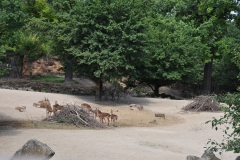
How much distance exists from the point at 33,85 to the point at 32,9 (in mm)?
12146

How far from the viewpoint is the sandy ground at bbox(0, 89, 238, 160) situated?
31.9 ft

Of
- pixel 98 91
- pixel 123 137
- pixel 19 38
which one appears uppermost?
pixel 19 38

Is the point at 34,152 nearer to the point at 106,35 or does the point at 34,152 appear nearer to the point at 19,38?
the point at 106,35

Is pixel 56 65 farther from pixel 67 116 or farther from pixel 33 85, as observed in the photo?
pixel 67 116

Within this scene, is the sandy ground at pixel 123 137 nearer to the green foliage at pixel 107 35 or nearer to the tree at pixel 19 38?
the green foliage at pixel 107 35

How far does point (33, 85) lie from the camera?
28.2 metres

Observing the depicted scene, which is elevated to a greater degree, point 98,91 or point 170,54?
point 170,54

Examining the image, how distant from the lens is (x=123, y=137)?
12.5m

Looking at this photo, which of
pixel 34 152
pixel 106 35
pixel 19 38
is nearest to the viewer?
pixel 34 152

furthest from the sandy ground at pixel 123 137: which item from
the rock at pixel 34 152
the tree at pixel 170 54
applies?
the tree at pixel 170 54

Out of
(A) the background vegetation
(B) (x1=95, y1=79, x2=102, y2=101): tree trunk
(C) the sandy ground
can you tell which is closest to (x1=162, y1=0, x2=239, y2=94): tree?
(A) the background vegetation

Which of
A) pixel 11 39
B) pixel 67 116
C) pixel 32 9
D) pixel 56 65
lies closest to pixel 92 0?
pixel 67 116

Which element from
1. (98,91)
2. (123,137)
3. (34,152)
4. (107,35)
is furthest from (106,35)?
(34,152)

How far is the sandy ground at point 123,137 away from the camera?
9.74m
